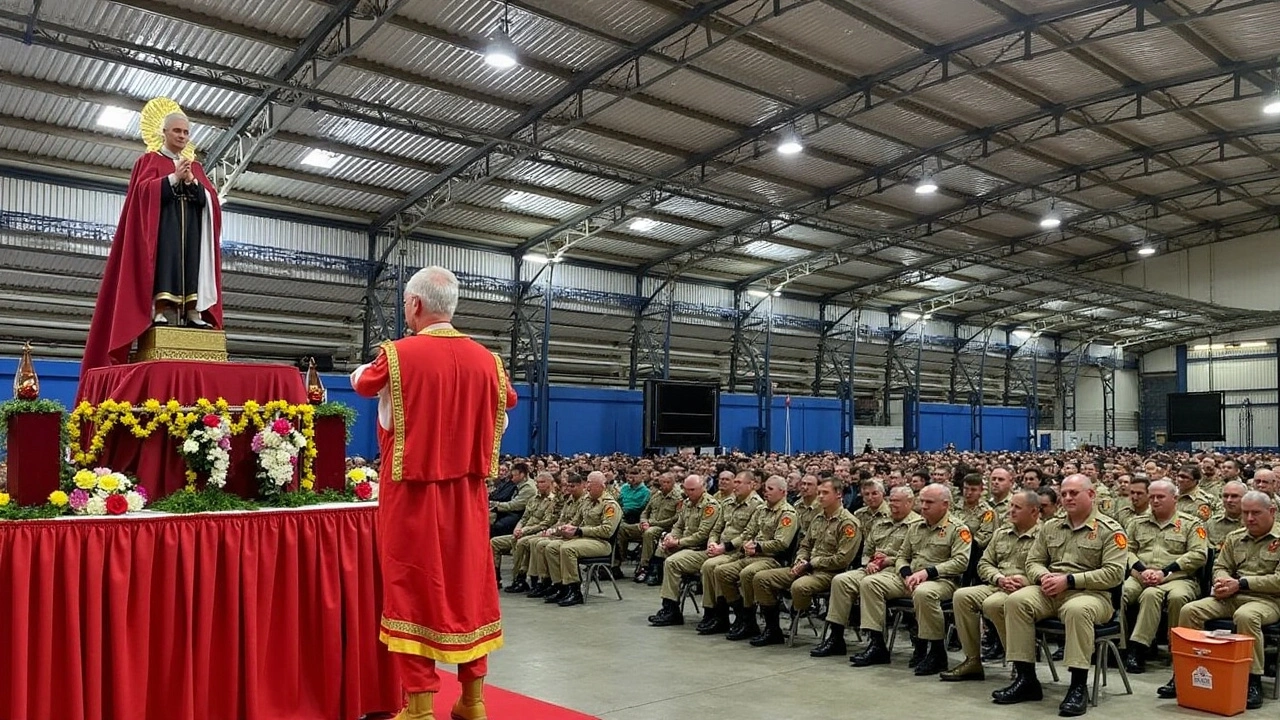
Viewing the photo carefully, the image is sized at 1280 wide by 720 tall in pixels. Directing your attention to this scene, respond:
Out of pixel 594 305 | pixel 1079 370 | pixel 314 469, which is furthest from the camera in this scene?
pixel 1079 370

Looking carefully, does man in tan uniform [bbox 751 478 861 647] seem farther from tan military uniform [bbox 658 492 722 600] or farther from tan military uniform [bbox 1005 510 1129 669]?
tan military uniform [bbox 1005 510 1129 669]

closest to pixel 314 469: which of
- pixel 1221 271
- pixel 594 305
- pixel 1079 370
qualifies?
pixel 594 305

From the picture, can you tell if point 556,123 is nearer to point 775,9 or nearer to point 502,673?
point 775,9

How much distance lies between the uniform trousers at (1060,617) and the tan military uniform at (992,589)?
6.6 inches

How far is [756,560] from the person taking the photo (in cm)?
778

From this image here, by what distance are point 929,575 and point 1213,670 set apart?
1.77 meters

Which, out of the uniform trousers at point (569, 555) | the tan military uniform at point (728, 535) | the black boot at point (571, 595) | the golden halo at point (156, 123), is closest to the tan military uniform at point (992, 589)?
the tan military uniform at point (728, 535)

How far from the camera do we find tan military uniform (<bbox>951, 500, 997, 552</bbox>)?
7415 mm

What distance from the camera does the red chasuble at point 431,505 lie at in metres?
3.64

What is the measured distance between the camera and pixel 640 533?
447 inches

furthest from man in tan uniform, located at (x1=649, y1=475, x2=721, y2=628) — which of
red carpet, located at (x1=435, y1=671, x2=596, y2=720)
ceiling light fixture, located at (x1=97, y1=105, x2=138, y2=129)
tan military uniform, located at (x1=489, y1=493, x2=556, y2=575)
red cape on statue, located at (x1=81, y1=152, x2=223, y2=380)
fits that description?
ceiling light fixture, located at (x1=97, y1=105, x2=138, y2=129)

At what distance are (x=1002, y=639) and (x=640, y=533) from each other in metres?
5.82

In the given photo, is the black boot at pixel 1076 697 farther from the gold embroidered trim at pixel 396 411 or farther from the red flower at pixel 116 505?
the red flower at pixel 116 505

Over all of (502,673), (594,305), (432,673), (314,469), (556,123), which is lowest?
(502,673)
